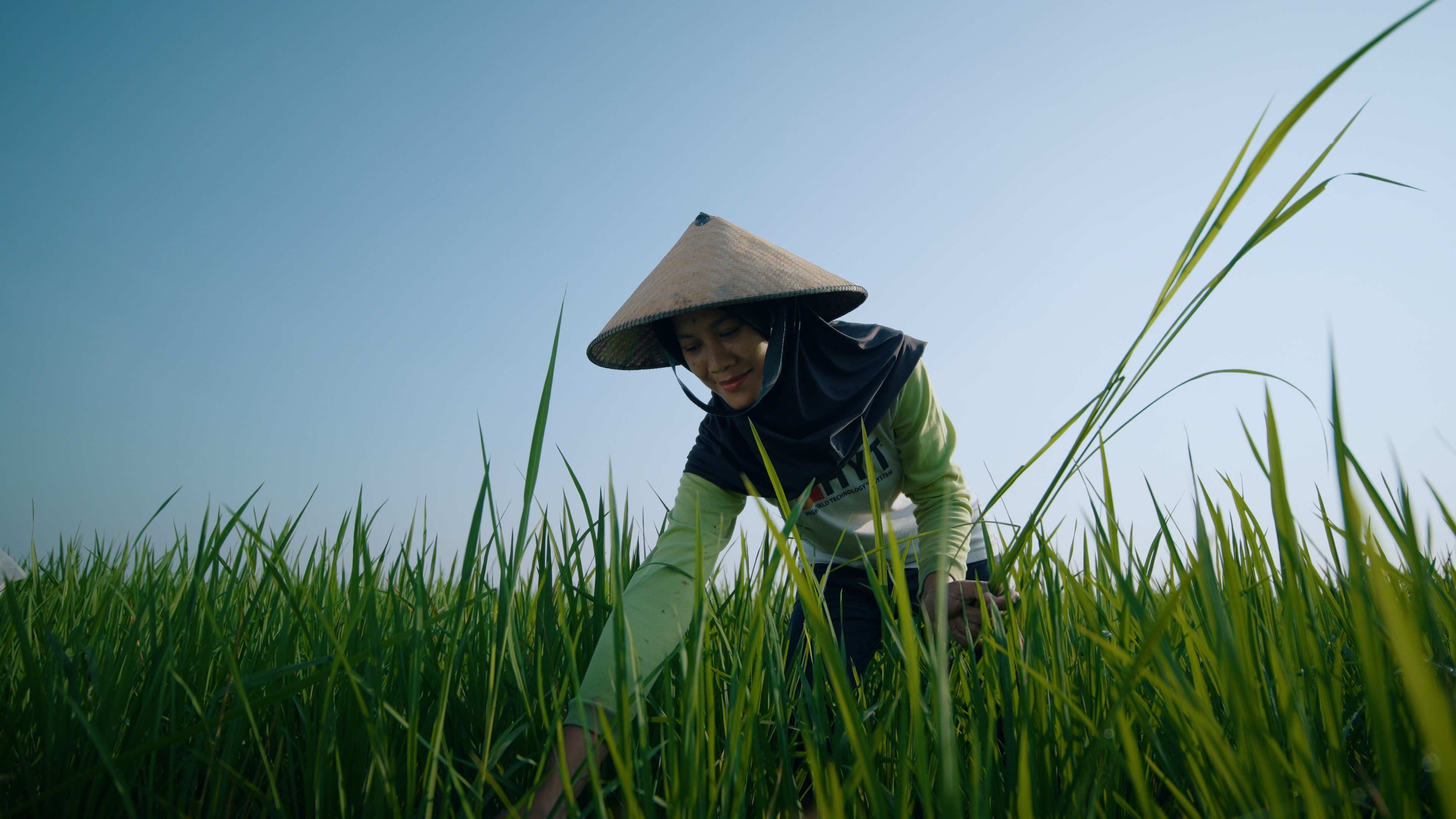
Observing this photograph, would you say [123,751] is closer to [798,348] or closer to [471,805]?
[471,805]

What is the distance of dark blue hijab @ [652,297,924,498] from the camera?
6.29ft

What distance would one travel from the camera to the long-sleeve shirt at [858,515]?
135 centimetres

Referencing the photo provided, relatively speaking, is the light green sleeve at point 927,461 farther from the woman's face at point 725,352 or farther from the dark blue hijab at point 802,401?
the woman's face at point 725,352

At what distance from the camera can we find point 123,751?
0.86m

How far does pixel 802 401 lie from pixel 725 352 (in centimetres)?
27

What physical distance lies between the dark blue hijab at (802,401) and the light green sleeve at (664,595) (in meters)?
0.08

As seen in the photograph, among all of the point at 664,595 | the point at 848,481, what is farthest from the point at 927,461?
the point at 664,595

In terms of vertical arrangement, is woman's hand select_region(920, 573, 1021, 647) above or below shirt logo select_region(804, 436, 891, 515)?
below

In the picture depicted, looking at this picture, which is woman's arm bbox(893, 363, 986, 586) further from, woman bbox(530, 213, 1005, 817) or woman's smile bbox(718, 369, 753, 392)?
woman's smile bbox(718, 369, 753, 392)

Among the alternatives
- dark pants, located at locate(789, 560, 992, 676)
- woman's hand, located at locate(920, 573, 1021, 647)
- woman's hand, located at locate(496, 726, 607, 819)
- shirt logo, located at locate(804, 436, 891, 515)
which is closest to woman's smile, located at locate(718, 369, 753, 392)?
shirt logo, located at locate(804, 436, 891, 515)

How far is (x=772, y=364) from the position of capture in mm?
1856

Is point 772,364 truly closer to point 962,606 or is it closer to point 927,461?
point 927,461

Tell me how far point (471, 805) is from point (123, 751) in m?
0.47

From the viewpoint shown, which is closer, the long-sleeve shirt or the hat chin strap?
the long-sleeve shirt
